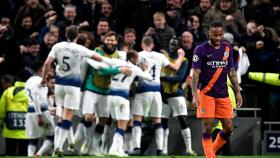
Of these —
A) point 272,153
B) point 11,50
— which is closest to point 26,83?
point 11,50

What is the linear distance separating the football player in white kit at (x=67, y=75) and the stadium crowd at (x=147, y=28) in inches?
74.1

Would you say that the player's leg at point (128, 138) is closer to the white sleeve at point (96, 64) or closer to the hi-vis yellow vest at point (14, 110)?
the white sleeve at point (96, 64)

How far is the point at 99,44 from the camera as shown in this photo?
2212cm

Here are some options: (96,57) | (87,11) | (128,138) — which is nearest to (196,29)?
(87,11)

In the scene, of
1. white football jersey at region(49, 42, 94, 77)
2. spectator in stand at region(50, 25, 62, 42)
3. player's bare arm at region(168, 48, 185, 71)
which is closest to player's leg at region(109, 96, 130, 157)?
white football jersey at region(49, 42, 94, 77)

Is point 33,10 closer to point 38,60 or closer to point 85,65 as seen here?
point 38,60

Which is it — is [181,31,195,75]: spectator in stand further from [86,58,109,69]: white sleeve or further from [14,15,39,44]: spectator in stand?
[14,15,39,44]: spectator in stand

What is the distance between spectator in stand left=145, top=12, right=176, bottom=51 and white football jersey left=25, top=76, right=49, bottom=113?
11.1 ft

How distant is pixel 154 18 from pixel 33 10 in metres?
3.38

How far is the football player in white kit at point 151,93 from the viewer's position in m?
20.8

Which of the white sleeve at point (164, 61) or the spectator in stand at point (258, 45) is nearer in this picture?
the white sleeve at point (164, 61)

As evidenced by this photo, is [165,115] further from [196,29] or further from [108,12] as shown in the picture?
[108,12]

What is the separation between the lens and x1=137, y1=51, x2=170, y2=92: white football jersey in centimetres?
2077

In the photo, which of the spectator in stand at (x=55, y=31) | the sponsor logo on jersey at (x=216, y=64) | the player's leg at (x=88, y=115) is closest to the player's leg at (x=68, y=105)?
the player's leg at (x=88, y=115)
